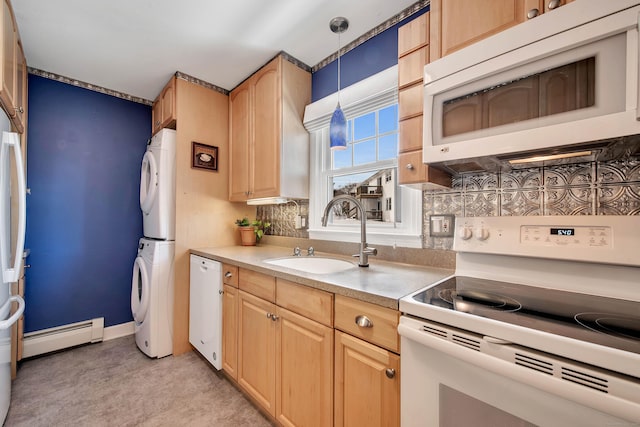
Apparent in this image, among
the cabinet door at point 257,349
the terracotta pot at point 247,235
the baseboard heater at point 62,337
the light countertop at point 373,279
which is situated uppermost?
the terracotta pot at point 247,235

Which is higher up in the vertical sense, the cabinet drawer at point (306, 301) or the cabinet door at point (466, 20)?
the cabinet door at point (466, 20)

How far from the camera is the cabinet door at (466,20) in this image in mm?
1025

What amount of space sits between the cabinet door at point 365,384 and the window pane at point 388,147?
121cm

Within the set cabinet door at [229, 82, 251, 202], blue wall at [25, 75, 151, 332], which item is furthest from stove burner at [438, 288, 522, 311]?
blue wall at [25, 75, 151, 332]

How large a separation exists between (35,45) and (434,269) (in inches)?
123

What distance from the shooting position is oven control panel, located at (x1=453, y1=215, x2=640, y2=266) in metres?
0.91

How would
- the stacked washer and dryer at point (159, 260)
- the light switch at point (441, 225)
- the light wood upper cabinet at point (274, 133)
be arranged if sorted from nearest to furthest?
1. the light switch at point (441, 225)
2. the light wood upper cabinet at point (274, 133)
3. the stacked washer and dryer at point (159, 260)

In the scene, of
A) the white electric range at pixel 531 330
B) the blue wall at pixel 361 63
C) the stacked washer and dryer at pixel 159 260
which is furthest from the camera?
the stacked washer and dryer at pixel 159 260

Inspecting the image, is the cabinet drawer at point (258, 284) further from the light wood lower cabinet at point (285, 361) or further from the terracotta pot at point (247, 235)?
the terracotta pot at point (247, 235)

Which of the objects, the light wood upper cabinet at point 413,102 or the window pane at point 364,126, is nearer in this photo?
the light wood upper cabinet at point 413,102

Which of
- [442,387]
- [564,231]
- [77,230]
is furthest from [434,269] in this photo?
[77,230]

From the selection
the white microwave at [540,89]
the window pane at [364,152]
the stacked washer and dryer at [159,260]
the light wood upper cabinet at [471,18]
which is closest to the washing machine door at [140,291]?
the stacked washer and dryer at [159,260]

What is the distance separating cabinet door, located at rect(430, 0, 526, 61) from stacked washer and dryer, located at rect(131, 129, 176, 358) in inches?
83.0

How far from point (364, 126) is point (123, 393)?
2482 mm
